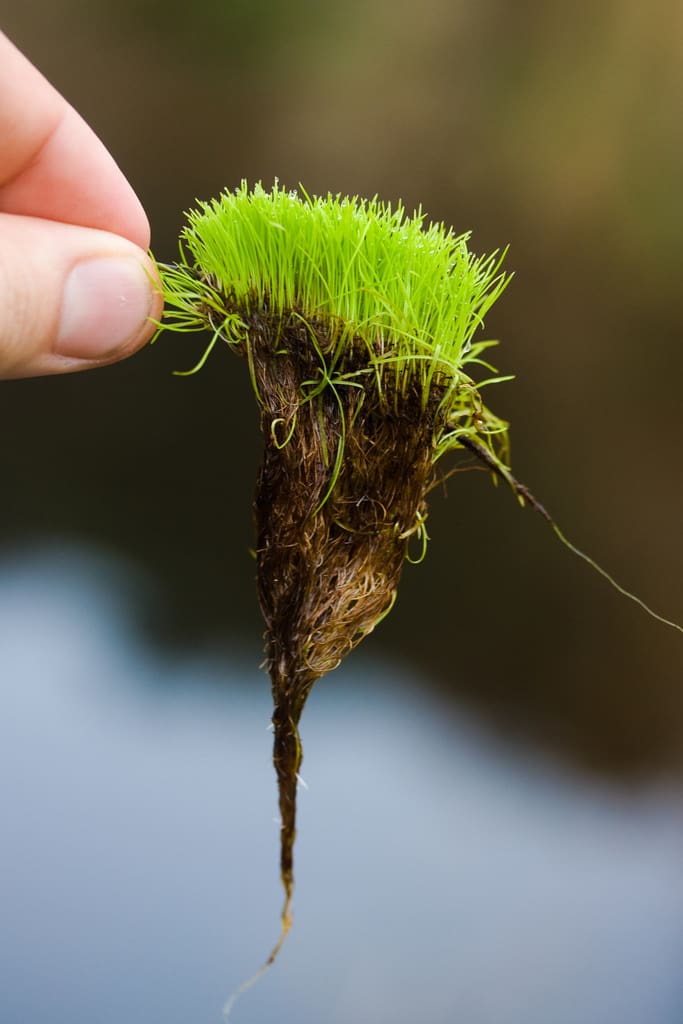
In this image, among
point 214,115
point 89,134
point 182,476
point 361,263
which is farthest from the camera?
point 182,476

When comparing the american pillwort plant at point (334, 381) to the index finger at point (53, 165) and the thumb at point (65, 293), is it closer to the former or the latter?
the thumb at point (65, 293)

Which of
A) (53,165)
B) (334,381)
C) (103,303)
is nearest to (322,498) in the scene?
(334,381)

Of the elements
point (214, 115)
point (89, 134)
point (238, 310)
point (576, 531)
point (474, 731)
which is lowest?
point (474, 731)

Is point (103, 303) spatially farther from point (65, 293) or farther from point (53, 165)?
point (53, 165)

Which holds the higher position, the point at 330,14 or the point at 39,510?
the point at 330,14

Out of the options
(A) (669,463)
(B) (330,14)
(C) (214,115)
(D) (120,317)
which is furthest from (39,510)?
(A) (669,463)

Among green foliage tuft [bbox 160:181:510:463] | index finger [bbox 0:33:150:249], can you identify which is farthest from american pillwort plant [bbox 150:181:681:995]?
index finger [bbox 0:33:150:249]

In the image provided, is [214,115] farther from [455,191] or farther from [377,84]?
[455,191]
